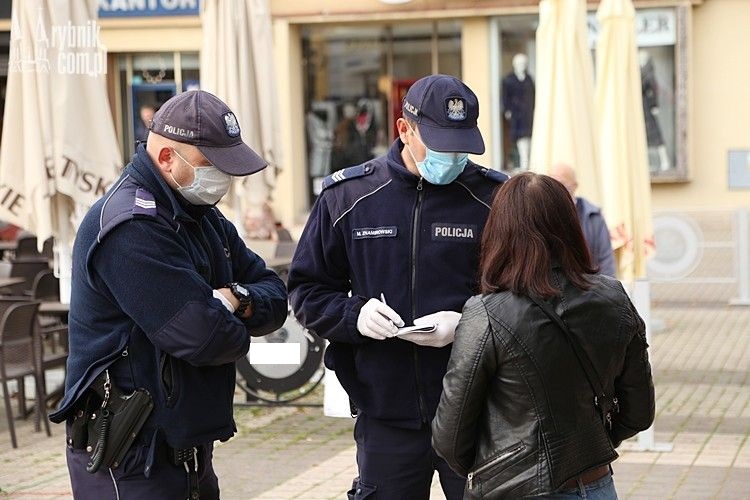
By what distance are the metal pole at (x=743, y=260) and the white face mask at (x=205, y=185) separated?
11.9m

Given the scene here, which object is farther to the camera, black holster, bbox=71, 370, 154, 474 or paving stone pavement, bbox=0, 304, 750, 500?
paving stone pavement, bbox=0, 304, 750, 500

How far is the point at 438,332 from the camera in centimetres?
385

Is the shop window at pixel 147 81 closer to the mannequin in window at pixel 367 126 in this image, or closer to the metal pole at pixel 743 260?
the mannequin in window at pixel 367 126

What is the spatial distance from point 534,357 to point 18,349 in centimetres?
596

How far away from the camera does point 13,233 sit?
18047 mm

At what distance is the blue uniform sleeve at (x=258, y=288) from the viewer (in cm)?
391

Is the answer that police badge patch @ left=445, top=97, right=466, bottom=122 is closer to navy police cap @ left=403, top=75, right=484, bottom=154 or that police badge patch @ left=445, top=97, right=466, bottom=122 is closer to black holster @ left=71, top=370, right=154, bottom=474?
navy police cap @ left=403, top=75, right=484, bottom=154

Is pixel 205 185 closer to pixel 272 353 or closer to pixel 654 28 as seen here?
pixel 272 353

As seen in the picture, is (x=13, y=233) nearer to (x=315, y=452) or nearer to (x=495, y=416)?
(x=315, y=452)

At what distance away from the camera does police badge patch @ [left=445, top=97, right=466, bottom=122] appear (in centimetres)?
398

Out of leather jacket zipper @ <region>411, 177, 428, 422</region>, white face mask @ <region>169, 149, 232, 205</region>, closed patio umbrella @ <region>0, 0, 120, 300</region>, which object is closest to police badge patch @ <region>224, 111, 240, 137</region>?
white face mask @ <region>169, 149, 232, 205</region>

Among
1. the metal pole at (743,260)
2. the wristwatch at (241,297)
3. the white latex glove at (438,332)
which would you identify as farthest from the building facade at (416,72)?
the wristwatch at (241,297)

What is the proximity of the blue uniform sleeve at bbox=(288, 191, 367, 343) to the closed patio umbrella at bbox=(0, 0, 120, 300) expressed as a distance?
5.32 m

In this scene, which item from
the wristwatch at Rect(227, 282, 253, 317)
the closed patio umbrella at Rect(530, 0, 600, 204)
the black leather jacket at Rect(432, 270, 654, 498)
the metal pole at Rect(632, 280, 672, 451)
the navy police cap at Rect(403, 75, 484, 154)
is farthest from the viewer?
the closed patio umbrella at Rect(530, 0, 600, 204)
